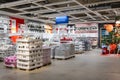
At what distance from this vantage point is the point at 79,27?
20406 mm

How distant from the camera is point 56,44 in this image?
11.7 m

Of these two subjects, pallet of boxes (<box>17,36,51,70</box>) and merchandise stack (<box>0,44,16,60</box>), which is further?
merchandise stack (<box>0,44,16,60</box>)

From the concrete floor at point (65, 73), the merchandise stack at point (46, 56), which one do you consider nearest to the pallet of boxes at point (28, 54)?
the concrete floor at point (65, 73)

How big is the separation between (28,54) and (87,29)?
1409 centimetres

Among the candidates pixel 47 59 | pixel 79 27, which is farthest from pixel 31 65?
pixel 79 27

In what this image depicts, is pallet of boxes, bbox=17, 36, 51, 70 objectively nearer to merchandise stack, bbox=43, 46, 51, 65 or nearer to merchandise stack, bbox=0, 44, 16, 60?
merchandise stack, bbox=43, 46, 51, 65

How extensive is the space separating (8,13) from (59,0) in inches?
209

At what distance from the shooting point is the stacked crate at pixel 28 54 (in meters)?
6.92

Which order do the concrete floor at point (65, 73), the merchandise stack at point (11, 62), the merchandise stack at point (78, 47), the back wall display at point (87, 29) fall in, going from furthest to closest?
the back wall display at point (87, 29)
the merchandise stack at point (78, 47)
the merchandise stack at point (11, 62)
the concrete floor at point (65, 73)

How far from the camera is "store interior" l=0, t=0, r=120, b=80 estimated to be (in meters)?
6.59

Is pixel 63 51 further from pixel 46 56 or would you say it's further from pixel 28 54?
pixel 28 54

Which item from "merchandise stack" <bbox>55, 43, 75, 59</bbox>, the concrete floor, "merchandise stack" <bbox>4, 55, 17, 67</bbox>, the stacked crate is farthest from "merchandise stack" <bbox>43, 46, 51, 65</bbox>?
"merchandise stack" <bbox>55, 43, 75, 59</bbox>

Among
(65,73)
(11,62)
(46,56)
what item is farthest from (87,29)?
(65,73)

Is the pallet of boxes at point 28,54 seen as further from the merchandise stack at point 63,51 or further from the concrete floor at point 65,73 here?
the merchandise stack at point 63,51
